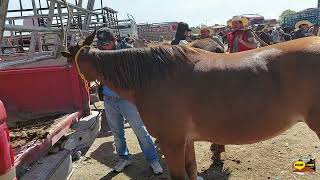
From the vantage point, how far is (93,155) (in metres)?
6.11

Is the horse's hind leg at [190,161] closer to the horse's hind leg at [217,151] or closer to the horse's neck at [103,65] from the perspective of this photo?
the horse's neck at [103,65]

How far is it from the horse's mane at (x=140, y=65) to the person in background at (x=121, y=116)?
3.34 feet

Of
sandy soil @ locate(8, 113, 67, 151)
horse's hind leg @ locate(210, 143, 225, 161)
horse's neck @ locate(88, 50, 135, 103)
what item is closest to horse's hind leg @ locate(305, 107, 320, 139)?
horse's neck @ locate(88, 50, 135, 103)

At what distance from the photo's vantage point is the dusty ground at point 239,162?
4863mm

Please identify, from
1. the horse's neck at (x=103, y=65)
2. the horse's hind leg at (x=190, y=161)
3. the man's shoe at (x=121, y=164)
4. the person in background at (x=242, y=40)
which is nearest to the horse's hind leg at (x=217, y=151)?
the horse's hind leg at (x=190, y=161)

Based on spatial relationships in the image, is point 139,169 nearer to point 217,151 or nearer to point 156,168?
point 156,168

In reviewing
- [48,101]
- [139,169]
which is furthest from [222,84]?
[48,101]

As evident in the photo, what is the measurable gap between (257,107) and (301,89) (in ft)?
1.32

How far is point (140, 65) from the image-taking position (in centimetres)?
377

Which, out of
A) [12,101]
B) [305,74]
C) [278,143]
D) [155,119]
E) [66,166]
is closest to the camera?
[305,74]

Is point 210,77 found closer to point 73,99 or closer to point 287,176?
point 287,176

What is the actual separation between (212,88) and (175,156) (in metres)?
0.75

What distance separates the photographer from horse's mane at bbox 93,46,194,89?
3.70m

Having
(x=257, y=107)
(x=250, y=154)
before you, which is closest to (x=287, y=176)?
(x=250, y=154)
